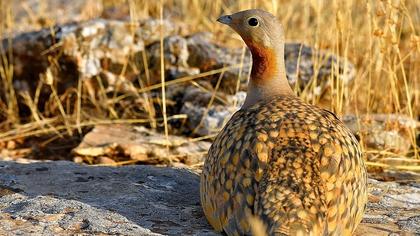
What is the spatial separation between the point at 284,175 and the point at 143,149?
2.99 metres

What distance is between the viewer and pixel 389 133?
6.35 meters

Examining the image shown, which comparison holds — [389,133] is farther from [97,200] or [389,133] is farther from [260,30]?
[97,200]

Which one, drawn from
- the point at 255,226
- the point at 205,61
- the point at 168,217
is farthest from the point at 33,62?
the point at 255,226

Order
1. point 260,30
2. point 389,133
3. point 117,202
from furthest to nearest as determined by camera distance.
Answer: point 389,133
point 260,30
point 117,202

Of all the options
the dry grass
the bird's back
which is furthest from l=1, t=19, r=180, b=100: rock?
the bird's back

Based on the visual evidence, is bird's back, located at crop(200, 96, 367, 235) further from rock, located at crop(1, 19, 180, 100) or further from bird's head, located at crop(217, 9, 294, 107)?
rock, located at crop(1, 19, 180, 100)

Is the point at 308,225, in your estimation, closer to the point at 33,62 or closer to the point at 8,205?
the point at 8,205

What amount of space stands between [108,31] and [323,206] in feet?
14.9

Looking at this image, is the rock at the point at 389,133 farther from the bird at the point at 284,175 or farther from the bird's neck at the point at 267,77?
the bird at the point at 284,175

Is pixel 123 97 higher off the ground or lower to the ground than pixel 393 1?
lower

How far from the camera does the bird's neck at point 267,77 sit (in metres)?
4.46

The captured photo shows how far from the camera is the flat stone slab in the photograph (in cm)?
399

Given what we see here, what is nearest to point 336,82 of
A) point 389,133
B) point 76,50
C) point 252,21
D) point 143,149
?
point 389,133

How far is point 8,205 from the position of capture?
432cm
